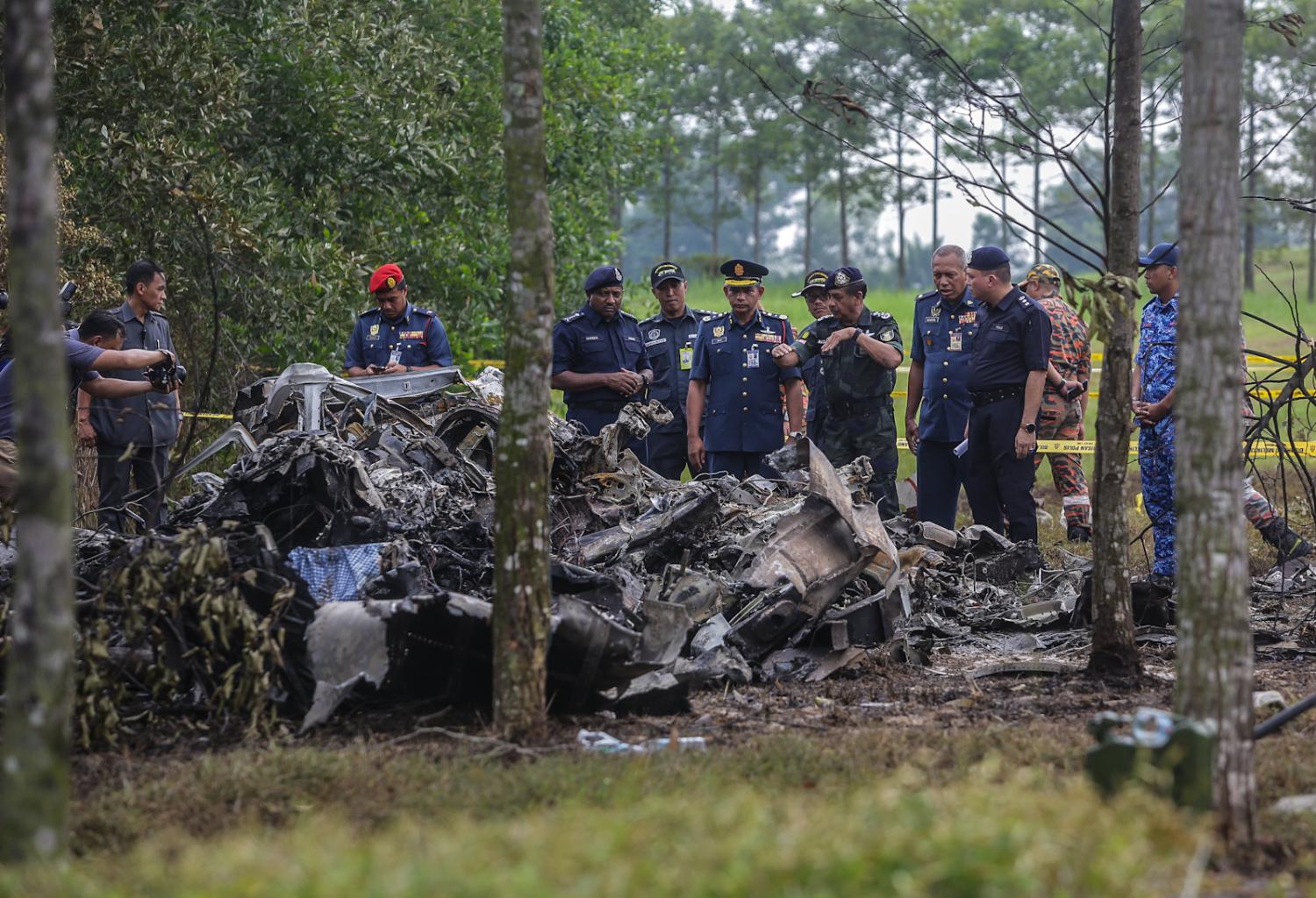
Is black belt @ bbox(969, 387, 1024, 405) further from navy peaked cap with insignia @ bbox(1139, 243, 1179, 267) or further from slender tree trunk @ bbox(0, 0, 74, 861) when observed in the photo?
slender tree trunk @ bbox(0, 0, 74, 861)

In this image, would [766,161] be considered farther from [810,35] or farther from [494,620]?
[494,620]

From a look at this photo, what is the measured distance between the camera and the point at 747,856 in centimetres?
292

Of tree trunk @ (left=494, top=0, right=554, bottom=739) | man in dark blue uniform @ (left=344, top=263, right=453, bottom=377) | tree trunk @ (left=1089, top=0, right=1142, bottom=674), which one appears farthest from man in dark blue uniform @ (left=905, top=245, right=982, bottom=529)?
tree trunk @ (left=494, top=0, right=554, bottom=739)

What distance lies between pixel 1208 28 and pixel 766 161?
1333 inches

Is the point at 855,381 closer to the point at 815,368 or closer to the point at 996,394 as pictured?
the point at 815,368

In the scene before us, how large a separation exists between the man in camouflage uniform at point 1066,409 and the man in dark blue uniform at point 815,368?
1669 millimetres

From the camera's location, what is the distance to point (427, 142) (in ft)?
46.1

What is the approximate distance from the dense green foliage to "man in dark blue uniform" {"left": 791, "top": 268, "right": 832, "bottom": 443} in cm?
440

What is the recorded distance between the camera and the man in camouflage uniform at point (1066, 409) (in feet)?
36.6

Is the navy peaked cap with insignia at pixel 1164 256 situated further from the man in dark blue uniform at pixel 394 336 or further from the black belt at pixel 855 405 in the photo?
the man in dark blue uniform at pixel 394 336

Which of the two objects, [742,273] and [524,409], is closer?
[524,409]

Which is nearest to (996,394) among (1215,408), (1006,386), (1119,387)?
(1006,386)

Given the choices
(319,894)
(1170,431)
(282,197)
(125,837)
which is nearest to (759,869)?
(319,894)

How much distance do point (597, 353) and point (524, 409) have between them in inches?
199
